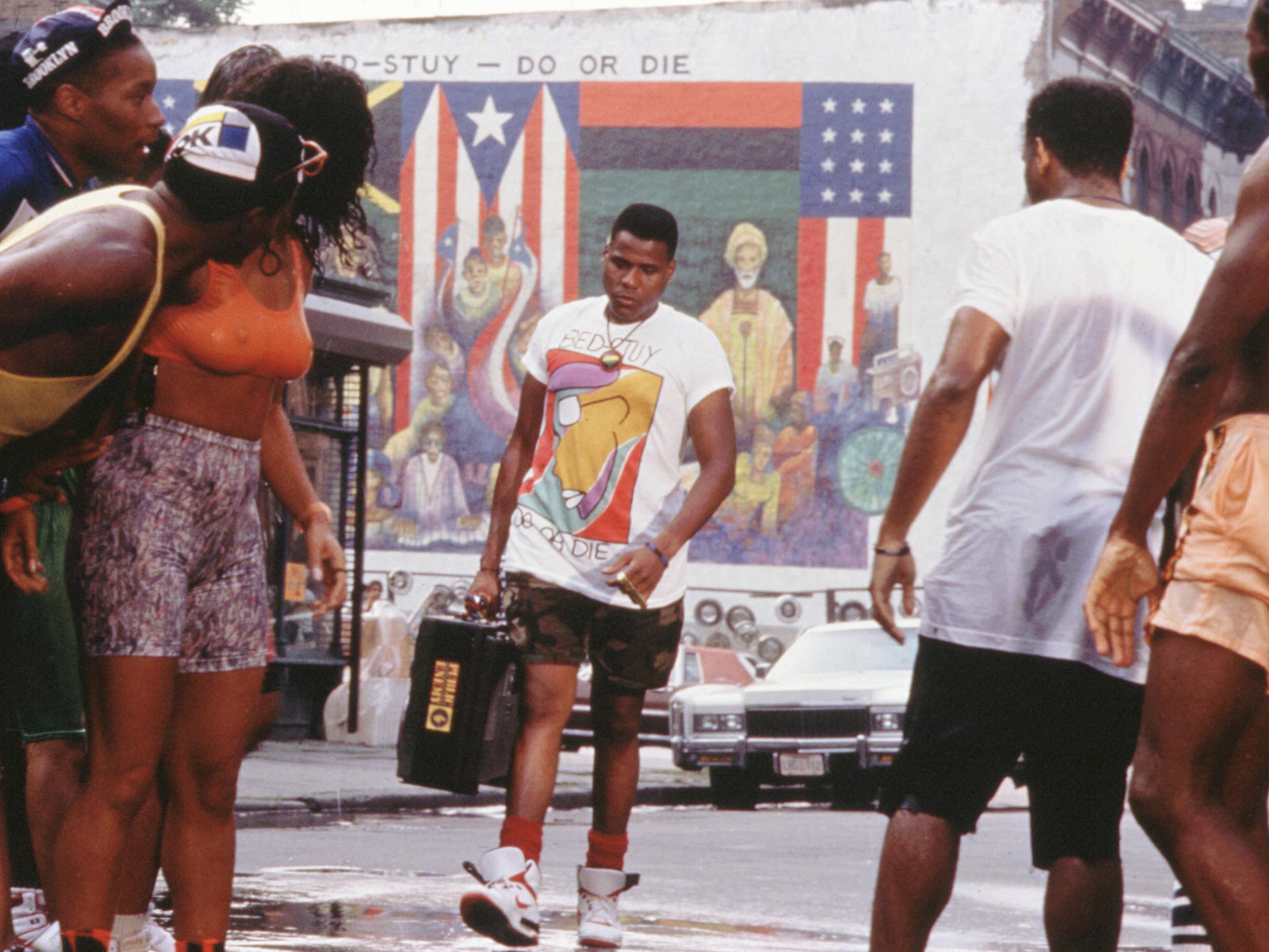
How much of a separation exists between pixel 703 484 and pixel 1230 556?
2.69m

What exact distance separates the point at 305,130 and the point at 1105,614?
1.87 m

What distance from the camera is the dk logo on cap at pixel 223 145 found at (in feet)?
12.3

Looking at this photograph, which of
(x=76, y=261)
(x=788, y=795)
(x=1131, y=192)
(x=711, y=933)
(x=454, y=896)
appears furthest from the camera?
(x=1131, y=192)

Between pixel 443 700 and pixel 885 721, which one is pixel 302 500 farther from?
pixel 885 721

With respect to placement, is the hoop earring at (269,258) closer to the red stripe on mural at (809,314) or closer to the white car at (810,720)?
the white car at (810,720)

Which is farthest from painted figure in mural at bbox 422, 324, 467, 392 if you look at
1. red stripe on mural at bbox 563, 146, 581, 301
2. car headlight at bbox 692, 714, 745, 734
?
car headlight at bbox 692, 714, 745, 734

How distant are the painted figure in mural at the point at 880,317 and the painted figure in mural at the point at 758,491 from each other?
2.17 metres

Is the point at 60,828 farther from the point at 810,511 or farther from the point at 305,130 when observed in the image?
the point at 810,511

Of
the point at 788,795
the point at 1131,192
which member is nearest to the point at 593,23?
the point at 1131,192

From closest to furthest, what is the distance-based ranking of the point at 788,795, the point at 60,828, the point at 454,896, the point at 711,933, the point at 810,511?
the point at 60,828 → the point at 711,933 → the point at 454,896 → the point at 788,795 → the point at 810,511

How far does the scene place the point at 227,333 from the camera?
4055 mm

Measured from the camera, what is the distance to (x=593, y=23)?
38188mm

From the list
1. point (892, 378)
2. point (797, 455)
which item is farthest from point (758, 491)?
point (892, 378)

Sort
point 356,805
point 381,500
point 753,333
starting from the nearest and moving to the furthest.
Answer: point 356,805, point 753,333, point 381,500
